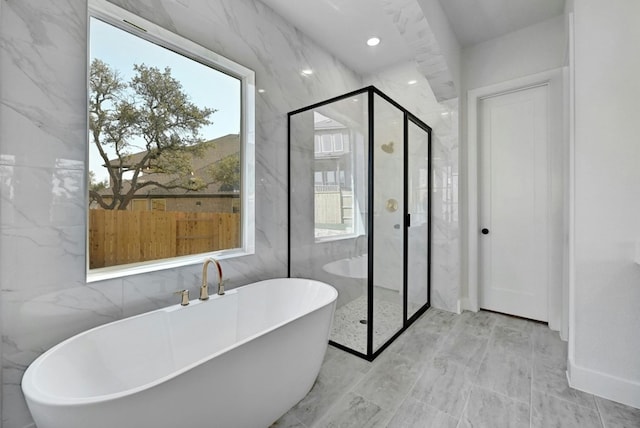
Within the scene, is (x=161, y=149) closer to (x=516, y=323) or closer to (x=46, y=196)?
(x=46, y=196)

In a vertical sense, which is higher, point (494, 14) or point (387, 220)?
point (494, 14)

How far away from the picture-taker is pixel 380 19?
2484 mm

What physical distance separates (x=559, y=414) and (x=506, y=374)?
365 mm

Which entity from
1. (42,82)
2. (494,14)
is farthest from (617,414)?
(42,82)

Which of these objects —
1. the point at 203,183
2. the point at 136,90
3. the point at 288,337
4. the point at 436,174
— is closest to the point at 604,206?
the point at 436,174

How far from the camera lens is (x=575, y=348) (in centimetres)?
175

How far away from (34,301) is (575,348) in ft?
9.81

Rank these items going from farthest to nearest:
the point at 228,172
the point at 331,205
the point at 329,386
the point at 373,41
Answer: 1. the point at 373,41
2. the point at 331,205
3. the point at 228,172
4. the point at 329,386

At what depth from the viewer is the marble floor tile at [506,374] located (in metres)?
1.71

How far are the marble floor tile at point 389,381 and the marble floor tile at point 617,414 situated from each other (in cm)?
96

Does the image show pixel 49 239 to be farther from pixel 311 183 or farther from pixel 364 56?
pixel 364 56

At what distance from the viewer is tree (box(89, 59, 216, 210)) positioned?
154 centimetres

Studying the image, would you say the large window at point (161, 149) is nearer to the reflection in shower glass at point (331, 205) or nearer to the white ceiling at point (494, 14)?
the reflection in shower glass at point (331, 205)

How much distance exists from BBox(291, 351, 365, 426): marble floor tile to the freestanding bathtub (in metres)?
0.07
